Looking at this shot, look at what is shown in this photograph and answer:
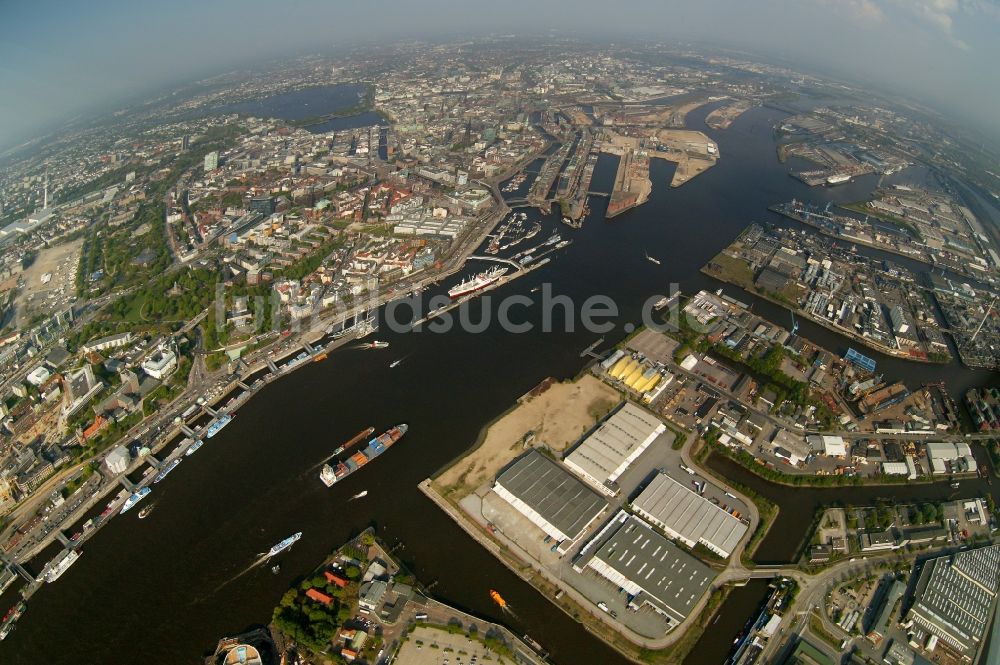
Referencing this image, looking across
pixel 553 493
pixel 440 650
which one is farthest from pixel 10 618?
pixel 553 493

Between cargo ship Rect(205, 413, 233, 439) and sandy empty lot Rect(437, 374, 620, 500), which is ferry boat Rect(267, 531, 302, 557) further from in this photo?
cargo ship Rect(205, 413, 233, 439)

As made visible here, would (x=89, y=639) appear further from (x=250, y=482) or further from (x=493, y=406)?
(x=493, y=406)

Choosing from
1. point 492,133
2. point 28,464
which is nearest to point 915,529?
point 28,464

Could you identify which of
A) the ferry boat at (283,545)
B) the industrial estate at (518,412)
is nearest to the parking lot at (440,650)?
the industrial estate at (518,412)

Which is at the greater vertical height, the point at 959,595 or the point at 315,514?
the point at 315,514

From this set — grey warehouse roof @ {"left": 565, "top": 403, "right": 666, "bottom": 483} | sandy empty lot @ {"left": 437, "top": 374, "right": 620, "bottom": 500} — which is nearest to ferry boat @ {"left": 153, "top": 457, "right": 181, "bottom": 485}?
sandy empty lot @ {"left": 437, "top": 374, "right": 620, "bottom": 500}
